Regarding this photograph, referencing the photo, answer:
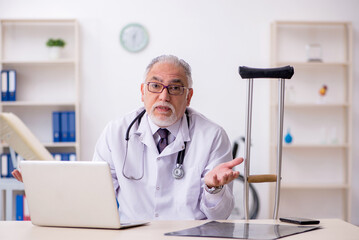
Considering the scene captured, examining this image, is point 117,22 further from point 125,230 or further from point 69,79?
point 125,230

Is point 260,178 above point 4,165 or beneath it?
above

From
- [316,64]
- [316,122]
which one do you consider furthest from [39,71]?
[316,122]

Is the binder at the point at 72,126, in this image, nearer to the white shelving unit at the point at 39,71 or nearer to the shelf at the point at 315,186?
the white shelving unit at the point at 39,71

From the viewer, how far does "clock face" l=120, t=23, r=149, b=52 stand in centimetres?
510

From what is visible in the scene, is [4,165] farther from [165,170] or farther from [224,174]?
[224,174]

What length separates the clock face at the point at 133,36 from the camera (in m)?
5.10

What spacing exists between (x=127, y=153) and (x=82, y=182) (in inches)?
29.7

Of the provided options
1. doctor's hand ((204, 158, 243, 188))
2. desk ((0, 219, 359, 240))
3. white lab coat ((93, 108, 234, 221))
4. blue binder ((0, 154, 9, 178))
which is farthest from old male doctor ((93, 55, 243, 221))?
blue binder ((0, 154, 9, 178))

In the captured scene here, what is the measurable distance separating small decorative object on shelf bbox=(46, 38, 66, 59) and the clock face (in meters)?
0.58

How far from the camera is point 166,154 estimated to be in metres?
2.26

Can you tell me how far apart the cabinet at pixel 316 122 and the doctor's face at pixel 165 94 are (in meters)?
2.97

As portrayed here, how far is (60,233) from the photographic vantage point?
1.58m

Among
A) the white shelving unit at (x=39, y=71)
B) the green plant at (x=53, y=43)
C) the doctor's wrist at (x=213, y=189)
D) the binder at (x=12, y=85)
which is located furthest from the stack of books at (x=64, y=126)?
the doctor's wrist at (x=213, y=189)

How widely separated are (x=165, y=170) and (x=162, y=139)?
168 millimetres
